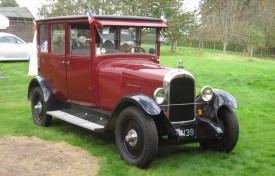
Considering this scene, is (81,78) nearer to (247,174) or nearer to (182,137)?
(182,137)

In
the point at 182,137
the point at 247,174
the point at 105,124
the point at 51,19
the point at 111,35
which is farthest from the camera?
the point at 51,19

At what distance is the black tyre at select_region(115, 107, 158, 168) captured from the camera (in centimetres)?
478

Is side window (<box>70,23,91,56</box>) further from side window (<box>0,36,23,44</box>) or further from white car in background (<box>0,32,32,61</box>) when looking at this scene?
side window (<box>0,36,23,44</box>)

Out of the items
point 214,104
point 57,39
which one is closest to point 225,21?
point 57,39

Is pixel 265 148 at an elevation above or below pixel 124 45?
below

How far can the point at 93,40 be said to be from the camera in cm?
609

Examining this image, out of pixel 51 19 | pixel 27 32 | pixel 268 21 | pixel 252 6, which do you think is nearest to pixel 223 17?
pixel 268 21

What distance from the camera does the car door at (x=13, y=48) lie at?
1873cm

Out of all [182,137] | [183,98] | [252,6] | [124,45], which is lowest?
[182,137]

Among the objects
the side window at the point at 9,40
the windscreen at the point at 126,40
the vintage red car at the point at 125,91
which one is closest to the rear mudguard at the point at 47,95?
the vintage red car at the point at 125,91

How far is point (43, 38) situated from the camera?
7.54 metres

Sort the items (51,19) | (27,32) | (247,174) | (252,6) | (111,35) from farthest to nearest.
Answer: (252,6), (27,32), (51,19), (111,35), (247,174)

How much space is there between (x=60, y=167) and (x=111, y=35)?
7.92 ft

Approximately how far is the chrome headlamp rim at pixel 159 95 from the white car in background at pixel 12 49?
49.9 feet
